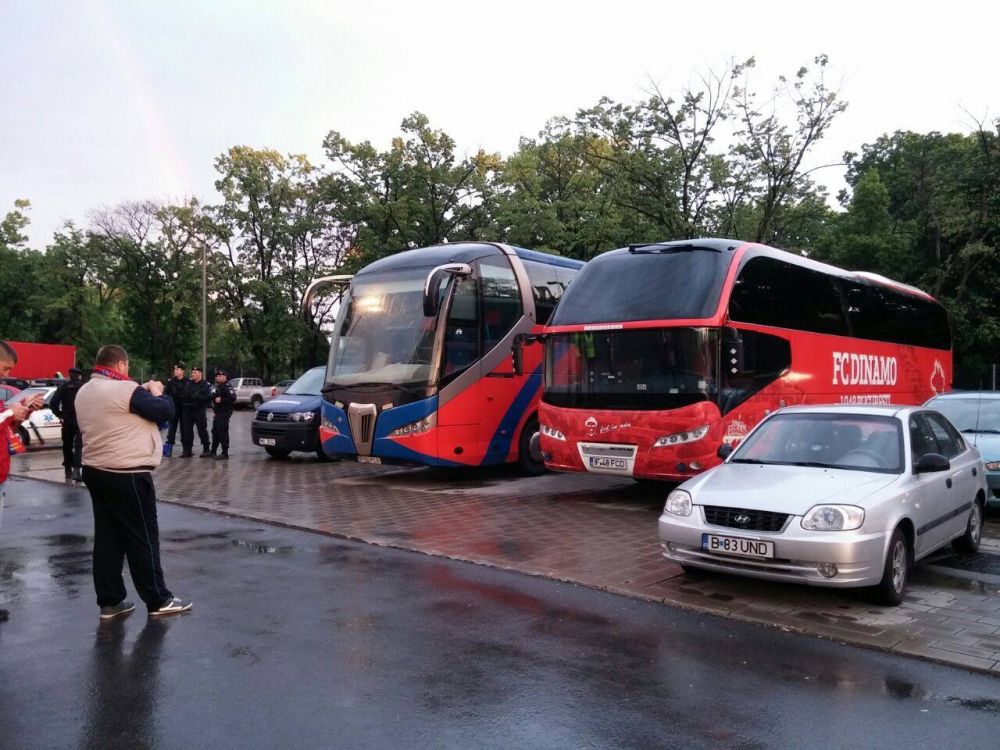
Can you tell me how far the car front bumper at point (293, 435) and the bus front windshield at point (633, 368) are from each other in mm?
6513

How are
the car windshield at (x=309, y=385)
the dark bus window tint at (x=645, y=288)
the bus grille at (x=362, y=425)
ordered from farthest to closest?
the car windshield at (x=309, y=385) < the bus grille at (x=362, y=425) < the dark bus window tint at (x=645, y=288)

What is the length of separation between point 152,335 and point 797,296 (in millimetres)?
49666

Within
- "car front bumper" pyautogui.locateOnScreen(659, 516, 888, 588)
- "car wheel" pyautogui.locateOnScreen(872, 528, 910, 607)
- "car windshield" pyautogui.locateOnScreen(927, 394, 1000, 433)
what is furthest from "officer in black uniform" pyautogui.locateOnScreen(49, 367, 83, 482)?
"car windshield" pyautogui.locateOnScreen(927, 394, 1000, 433)

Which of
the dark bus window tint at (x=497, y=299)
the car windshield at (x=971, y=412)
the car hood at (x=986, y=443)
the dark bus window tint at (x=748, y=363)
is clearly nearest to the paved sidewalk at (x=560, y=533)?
the car hood at (x=986, y=443)

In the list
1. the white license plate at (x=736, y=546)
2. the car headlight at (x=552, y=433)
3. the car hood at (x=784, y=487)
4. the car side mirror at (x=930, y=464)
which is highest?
the car side mirror at (x=930, y=464)

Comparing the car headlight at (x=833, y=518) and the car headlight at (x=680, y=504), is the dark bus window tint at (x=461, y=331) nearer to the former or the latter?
the car headlight at (x=680, y=504)

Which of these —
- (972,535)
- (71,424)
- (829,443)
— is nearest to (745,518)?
(829,443)

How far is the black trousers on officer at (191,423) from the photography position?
1628cm

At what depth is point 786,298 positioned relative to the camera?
37.4ft

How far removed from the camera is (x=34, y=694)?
4.32 m

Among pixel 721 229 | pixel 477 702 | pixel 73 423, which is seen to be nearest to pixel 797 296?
pixel 477 702

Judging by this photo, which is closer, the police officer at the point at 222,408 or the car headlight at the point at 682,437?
the car headlight at the point at 682,437

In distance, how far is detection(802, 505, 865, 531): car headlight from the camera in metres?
5.80

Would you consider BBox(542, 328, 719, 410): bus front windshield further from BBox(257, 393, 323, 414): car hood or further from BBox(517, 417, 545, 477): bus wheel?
BBox(257, 393, 323, 414): car hood
